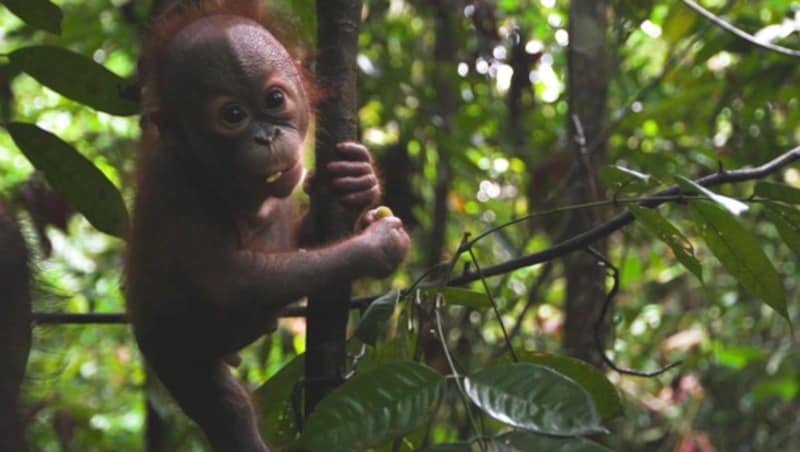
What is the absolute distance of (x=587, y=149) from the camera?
123 inches

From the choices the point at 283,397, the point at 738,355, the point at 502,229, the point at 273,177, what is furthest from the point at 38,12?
the point at 738,355

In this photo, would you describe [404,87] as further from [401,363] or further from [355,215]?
[401,363]

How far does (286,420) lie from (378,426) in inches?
26.3

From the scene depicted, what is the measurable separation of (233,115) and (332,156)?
1.35ft

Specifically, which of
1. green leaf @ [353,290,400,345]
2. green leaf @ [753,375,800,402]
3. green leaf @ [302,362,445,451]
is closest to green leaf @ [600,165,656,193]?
green leaf @ [353,290,400,345]

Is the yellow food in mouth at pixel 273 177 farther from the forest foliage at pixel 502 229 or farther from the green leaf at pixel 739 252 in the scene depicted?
the green leaf at pixel 739 252

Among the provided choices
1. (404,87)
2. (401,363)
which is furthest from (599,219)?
(401,363)

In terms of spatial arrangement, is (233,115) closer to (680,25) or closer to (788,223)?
(788,223)

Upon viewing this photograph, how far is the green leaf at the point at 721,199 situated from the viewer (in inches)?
46.8

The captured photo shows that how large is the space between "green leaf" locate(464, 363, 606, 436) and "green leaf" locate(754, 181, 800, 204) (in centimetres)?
50

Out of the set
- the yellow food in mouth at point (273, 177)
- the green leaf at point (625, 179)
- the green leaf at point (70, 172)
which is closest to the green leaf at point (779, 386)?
the yellow food in mouth at point (273, 177)

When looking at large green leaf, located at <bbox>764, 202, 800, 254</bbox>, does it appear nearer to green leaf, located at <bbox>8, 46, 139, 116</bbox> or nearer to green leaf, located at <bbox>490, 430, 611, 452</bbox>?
green leaf, located at <bbox>490, 430, 611, 452</bbox>

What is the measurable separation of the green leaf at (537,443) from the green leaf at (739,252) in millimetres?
461

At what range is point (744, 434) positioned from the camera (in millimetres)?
4738
